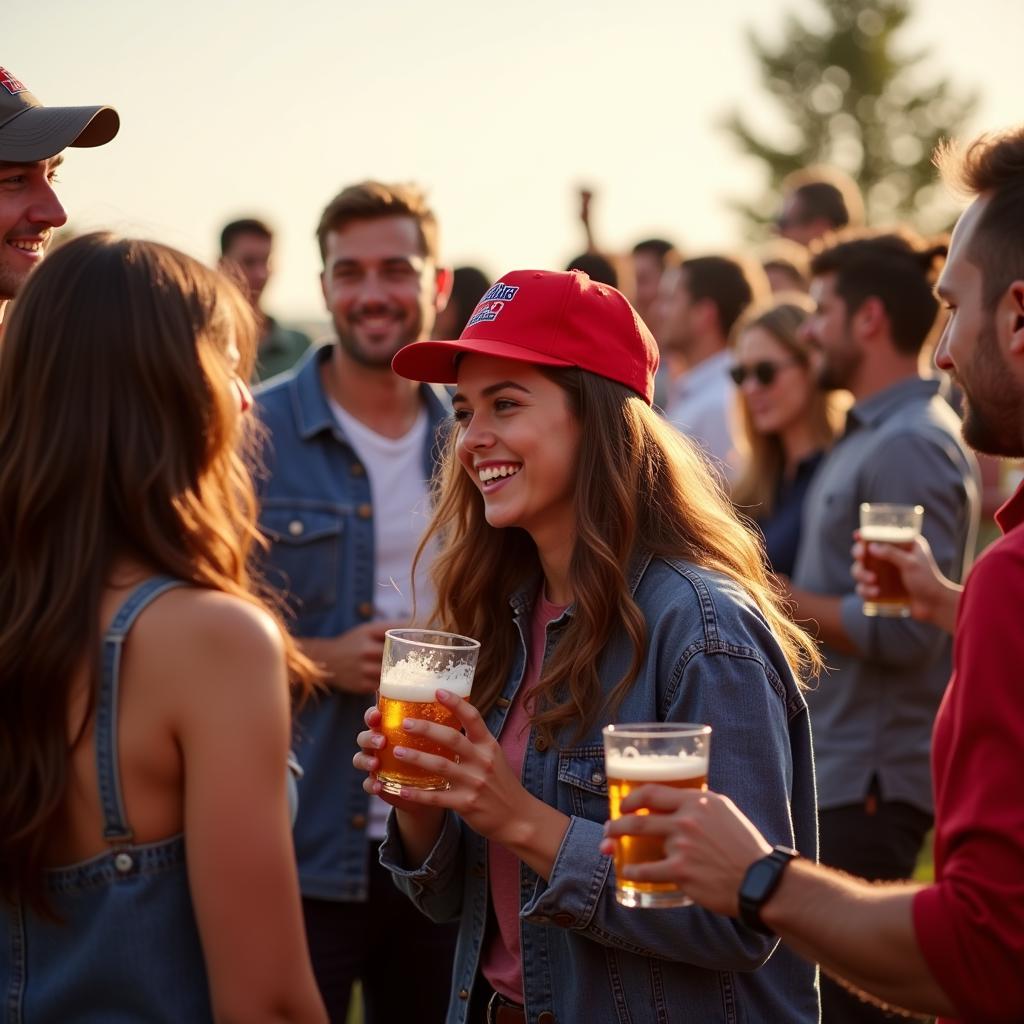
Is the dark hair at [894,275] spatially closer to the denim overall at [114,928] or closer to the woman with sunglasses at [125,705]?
the woman with sunglasses at [125,705]

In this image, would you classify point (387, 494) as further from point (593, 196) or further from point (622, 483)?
point (593, 196)

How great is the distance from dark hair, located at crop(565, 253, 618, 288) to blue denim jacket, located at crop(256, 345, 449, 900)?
194 centimetres

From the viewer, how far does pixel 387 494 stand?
4.90 m

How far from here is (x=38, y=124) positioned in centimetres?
357

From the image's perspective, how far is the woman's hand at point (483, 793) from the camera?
101 inches

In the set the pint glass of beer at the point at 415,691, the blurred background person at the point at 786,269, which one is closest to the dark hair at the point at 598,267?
the blurred background person at the point at 786,269

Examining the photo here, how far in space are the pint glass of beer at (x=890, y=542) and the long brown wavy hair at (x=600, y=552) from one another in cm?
111

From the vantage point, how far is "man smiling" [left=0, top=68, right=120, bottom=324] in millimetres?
3518

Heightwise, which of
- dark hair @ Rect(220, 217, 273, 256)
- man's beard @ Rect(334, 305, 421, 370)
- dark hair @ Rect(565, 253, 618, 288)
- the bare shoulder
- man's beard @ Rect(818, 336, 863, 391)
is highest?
dark hair @ Rect(220, 217, 273, 256)

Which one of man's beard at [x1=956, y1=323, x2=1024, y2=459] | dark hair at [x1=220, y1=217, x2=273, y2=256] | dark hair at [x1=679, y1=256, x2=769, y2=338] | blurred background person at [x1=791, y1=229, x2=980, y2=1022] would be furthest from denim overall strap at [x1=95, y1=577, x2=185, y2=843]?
dark hair at [x1=220, y1=217, x2=273, y2=256]

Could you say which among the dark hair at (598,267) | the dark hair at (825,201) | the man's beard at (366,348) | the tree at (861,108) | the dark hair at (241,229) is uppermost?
the tree at (861,108)

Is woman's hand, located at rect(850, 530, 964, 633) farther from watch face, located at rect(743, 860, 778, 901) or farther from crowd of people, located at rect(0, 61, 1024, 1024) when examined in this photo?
watch face, located at rect(743, 860, 778, 901)

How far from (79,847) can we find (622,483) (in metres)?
1.36

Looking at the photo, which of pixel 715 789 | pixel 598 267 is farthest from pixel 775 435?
pixel 715 789
